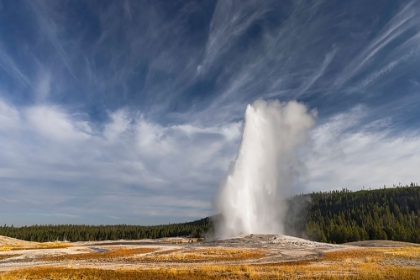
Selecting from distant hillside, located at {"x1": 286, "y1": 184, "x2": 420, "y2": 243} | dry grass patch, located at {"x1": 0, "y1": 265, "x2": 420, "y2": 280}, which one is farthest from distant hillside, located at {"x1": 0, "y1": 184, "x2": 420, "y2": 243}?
dry grass patch, located at {"x1": 0, "y1": 265, "x2": 420, "y2": 280}

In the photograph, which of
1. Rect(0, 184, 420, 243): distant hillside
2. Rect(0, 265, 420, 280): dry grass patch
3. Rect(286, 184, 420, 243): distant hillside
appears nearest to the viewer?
Rect(0, 265, 420, 280): dry grass patch

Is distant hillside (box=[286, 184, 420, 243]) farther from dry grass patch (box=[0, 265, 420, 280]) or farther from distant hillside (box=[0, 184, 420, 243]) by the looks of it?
dry grass patch (box=[0, 265, 420, 280])

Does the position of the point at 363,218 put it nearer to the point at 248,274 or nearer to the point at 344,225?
the point at 344,225

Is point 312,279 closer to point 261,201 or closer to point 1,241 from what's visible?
point 261,201

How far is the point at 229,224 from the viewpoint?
7050 centimetres

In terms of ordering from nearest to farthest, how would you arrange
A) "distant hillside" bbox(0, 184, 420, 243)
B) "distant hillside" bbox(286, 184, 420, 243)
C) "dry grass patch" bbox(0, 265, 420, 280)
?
"dry grass patch" bbox(0, 265, 420, 280), "distant hillside" bbox(286, 184, 420, 243), "distant hillside" bbox(0, 184, 420, 243)

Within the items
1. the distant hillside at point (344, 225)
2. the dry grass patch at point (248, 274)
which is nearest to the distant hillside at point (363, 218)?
the distant hillside at point (344, 225)

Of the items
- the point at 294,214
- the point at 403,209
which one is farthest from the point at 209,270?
the point at 403,209

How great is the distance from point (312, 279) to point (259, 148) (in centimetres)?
5864

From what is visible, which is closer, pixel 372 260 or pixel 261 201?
pixel 372 260

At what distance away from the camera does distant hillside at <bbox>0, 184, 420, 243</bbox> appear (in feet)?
267

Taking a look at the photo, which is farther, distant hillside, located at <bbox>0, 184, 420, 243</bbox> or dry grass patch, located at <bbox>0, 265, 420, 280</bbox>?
distant hillside, located at <bbox>0, 184, 420, 243</bbox>

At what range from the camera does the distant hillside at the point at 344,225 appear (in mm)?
81438

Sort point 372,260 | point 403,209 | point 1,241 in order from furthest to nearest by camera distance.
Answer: point 403,209, point 1,241, point 372,260
